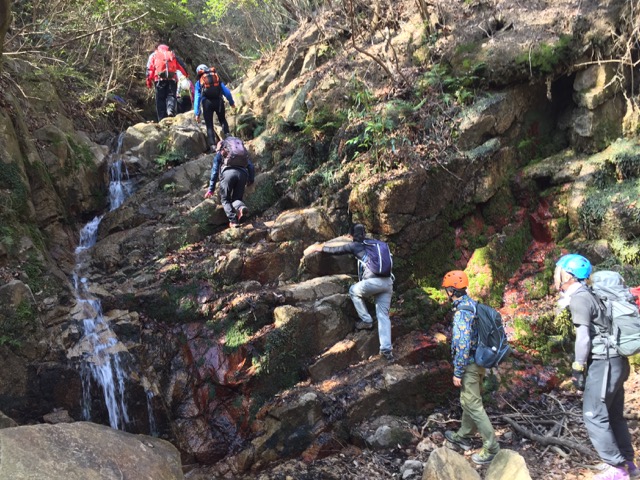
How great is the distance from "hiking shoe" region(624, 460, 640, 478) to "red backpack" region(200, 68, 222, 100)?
1093 cm

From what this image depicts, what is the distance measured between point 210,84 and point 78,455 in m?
9.26

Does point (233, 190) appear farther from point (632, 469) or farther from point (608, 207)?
point (632, 469)

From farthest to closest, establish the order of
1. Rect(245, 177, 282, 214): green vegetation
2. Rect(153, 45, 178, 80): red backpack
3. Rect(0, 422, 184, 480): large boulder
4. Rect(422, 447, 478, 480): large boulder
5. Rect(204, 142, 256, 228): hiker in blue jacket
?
Rect(153, 45, 178, 80): red backpack, Rect(245, 177, 282, 214): green vegetation, Rect(204, 142, 256, 228): hiker in blue jacket, Rect(422, 447, 478, 480): large boulder, Rect(0, 422, 184, 480): large boulder

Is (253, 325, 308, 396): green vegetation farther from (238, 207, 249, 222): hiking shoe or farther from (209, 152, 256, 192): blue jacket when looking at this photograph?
(209, 152, 256, 192): blue jacket

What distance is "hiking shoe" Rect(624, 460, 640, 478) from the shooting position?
4.56 meters

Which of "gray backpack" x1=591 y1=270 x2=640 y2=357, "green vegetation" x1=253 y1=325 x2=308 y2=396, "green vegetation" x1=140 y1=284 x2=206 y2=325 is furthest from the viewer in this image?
"green vegetation" x1=140 y1=284 x2=206 y2=325

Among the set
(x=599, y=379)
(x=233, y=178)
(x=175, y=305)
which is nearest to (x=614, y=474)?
(x=599, y=379)

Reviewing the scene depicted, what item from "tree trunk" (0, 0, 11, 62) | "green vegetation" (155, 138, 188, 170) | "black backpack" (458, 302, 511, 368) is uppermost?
"tree trunk" (0, 0, 11, 62)

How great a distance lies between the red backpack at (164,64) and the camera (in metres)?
13.9

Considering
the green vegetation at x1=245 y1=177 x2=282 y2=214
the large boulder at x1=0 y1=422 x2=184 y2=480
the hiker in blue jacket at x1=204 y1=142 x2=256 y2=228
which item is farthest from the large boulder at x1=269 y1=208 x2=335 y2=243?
the large boulder at x1=0 y1=422 x2=184 y2=480

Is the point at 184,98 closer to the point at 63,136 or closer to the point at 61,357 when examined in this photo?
the point at 63,136

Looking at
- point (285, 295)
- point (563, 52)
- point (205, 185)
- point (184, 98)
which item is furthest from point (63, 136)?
point (563, 52)

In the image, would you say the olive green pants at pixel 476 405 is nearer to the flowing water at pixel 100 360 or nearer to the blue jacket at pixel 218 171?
the flowing water at pixel 100 360

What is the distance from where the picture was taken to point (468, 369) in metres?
5.63
